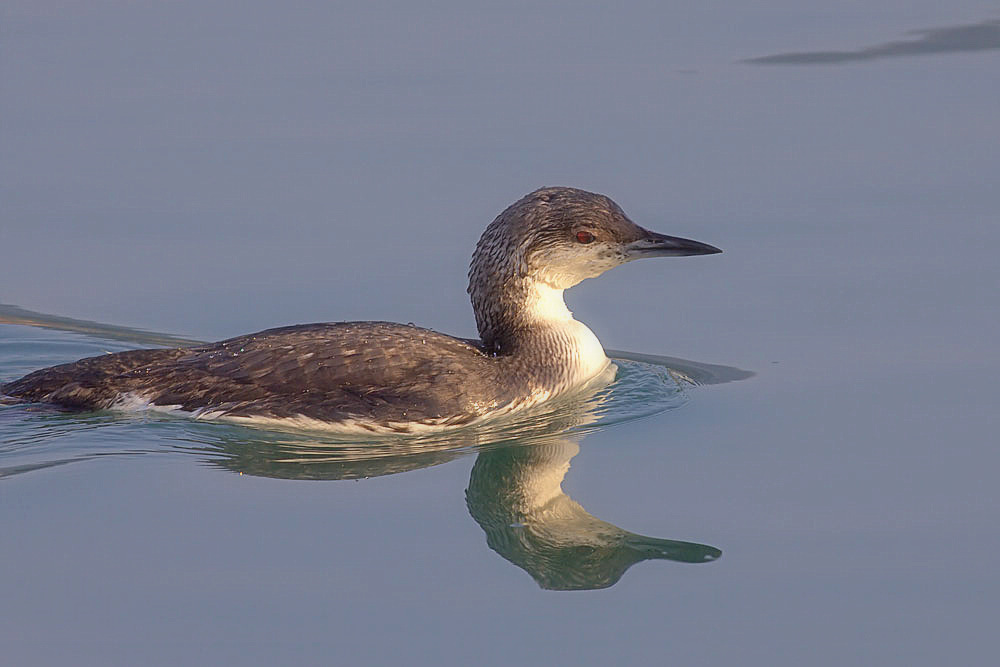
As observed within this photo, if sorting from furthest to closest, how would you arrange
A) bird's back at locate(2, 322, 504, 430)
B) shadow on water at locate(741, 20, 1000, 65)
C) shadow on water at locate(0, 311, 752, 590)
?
1. shadow on water at locate(741, 20, 1000, 65)
2. bird's back at locate(2, 322, 504, 430)
3. shadow on water at locate(0, 311, 752, 590)

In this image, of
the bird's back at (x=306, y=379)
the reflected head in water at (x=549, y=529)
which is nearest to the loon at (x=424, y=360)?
the bird's back at (x=306, y=379)

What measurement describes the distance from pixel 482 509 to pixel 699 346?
2150 mm

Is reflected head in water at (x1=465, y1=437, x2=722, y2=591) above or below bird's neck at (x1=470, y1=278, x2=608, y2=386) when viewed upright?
below

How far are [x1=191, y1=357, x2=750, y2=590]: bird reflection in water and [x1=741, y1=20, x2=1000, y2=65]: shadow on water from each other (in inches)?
172

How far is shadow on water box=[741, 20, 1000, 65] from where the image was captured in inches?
496

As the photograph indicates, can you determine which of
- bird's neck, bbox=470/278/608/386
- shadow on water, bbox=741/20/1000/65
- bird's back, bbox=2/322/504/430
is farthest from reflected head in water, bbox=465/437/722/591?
shadow on water, bbox=741/20/1000/65

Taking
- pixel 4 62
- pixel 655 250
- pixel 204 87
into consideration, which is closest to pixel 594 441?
pixel 655 250

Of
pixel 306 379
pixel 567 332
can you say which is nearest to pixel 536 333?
pixel 567 332

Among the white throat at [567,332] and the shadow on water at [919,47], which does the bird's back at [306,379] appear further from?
the shadow on water at [919,47]

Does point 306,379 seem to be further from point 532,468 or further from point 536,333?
point 536,333

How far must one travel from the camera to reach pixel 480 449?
26.4ft

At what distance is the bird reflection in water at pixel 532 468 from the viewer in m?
6.80

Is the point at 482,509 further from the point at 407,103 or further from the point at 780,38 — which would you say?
the point at 780,38

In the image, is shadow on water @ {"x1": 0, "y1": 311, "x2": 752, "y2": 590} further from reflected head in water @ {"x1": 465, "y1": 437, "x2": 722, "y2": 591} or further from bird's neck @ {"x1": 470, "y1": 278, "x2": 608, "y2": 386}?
bird's neck @ {"x1": 470, "y1": 278, "x2": 608, "y2": 386}
